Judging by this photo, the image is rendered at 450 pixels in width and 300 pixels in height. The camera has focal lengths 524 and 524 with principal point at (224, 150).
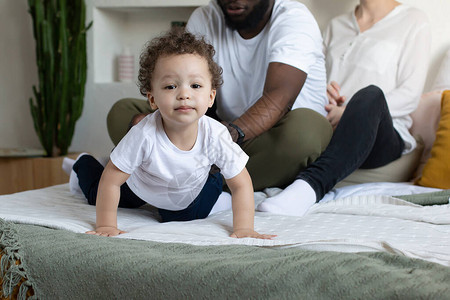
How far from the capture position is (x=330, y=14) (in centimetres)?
249

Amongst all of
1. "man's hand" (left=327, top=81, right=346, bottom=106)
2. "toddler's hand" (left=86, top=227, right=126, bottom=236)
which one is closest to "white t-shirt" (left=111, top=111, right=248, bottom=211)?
"toddler's hand" (left=86, top=227, right=126, bottom=236)

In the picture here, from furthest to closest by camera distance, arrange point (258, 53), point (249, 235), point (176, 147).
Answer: point (258, 53) → point (176, 147) → point (249, 235)

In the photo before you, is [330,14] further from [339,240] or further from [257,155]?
[339,240]

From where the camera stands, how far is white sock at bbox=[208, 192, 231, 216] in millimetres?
1466

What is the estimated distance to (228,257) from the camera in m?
0.90

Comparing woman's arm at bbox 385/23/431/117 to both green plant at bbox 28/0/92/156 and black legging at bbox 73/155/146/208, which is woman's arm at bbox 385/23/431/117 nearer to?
black legging at bbox 73/155/146/208

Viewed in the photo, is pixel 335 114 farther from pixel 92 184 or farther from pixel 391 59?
pixel 92 184

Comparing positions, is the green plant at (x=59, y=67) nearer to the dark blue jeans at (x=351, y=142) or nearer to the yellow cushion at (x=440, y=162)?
the dark blue jeans at (x=351, y=142)

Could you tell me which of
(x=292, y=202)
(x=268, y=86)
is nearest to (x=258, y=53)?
(x=268, y=86)

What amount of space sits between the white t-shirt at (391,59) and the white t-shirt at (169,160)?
904mm

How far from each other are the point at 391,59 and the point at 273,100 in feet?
2.26

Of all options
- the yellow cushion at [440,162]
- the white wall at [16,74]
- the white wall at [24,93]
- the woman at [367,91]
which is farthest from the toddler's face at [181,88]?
the white wall at [16,74]

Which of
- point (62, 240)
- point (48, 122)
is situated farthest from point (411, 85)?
point (48, 122)

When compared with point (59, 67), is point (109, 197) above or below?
below
